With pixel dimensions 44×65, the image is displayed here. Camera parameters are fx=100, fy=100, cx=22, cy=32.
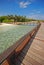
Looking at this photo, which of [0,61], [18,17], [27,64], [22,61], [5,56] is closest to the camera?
[0,61]

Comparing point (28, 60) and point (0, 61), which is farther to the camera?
point (28, 60)

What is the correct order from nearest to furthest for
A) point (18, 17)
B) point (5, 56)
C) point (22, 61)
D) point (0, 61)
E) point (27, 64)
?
point (0, 61) → point (5, 56) → point (27, 64) → point (22, 61) → point (18, 17)

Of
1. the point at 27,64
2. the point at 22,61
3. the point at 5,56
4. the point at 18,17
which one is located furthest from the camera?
the point at 18,17

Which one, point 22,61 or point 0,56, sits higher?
point 0,56

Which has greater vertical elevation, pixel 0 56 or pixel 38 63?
pixel 0 56

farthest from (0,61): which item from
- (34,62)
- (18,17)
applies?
(18,17)

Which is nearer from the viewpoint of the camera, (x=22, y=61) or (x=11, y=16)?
(x=22, y=61)

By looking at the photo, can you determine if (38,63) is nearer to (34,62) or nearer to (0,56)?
(34,62)

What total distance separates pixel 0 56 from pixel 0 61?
100mm

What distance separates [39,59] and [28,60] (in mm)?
252

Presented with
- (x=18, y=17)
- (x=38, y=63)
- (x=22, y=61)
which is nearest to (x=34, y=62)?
(x=38, y=63)

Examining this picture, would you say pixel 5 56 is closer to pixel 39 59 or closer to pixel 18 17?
pixel 39 59

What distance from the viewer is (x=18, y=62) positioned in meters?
2.11

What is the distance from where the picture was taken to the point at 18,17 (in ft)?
147
